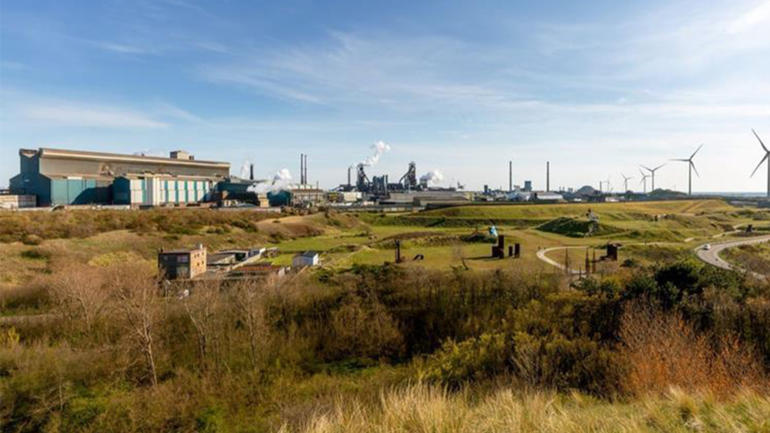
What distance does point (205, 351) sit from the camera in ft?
43.0

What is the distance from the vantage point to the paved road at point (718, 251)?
79.9 feet

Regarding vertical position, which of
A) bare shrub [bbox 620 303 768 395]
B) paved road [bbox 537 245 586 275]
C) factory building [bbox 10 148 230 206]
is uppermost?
factory building [bbox 10 148 230 206]

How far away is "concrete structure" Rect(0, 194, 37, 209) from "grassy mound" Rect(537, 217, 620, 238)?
6045 cm

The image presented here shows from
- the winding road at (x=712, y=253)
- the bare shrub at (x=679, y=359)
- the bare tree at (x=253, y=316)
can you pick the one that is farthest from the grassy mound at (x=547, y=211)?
the bare shrub at (x=679, y=359)

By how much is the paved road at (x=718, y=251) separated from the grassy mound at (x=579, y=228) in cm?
878

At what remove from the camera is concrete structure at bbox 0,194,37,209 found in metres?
49.7

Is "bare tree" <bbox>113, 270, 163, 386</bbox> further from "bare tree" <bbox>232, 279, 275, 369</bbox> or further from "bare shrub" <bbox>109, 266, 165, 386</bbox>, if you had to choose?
"bare tree" <bbox>232, 279, 275, 369</bbox>

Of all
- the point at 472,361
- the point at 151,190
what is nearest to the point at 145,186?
the point at 151,190

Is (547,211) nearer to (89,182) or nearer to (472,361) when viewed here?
(472,361)

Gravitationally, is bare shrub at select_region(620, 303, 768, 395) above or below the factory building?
below

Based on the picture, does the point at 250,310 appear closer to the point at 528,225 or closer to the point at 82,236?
the point at 82,236

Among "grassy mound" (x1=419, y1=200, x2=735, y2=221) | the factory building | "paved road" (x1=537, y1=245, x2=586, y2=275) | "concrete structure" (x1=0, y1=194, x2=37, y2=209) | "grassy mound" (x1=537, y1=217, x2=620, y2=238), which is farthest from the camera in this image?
"grassy mound" (x1=419, y1=200, x2=735, y2=221)

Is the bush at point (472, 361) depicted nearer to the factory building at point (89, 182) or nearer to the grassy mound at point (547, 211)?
the grassy mound at point (547, 211)

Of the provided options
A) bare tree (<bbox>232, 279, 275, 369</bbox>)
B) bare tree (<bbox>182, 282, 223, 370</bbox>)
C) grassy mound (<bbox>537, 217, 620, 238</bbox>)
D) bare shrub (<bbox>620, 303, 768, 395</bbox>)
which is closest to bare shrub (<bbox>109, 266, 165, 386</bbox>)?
bare tree (<bbox>182, 282, 223, 370</bbox>)
